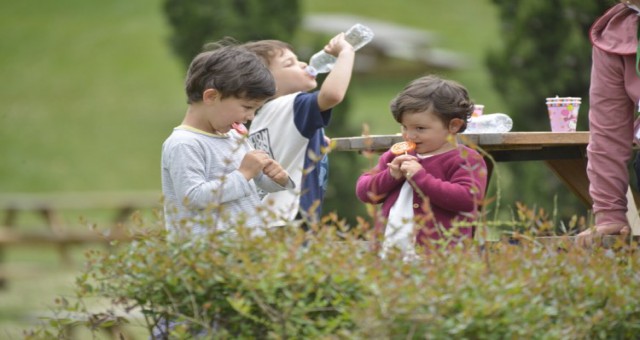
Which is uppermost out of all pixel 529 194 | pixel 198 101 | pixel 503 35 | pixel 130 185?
pixel 198 101

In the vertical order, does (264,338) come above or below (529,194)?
above

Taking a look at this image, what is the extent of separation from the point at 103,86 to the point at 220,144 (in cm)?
2261

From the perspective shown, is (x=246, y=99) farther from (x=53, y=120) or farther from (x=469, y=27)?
(x=469, y=27)

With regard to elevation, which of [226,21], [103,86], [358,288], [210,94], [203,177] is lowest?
[103,86]

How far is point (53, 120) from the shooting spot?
78.4ft

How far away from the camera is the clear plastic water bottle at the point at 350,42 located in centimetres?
496

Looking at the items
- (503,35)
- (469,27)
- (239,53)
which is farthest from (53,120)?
(239,53)

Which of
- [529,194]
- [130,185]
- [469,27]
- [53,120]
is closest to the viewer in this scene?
[529,194]

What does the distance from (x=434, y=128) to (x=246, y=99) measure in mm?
746

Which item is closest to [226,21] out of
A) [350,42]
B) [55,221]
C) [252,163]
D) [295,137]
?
[55,221]

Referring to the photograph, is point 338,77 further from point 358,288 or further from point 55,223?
point 55,223

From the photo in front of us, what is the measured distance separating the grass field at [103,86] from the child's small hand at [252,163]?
1226cm

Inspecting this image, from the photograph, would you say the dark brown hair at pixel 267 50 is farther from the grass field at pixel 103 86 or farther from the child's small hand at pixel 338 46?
the grass field at pixel 103 86

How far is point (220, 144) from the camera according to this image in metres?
4.25
